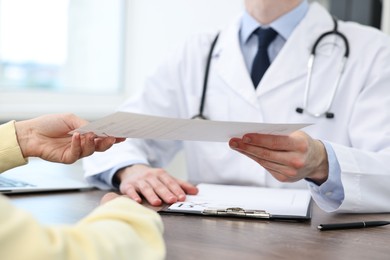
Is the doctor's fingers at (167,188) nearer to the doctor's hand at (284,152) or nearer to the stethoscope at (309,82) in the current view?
the doctor's hand at (284,152)

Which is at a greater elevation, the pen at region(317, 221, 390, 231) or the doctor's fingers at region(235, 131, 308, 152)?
the doctor's fingers at region(235, 131, 308, 152)

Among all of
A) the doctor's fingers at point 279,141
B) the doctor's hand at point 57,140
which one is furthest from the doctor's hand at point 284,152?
the doctor's hand at point 57,140

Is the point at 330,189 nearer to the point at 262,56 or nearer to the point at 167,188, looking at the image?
the point at 167,188

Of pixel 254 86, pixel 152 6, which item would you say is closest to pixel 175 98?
pixel 254 86

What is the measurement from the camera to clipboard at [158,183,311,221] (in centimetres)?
92

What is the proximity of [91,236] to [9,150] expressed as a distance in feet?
1.74

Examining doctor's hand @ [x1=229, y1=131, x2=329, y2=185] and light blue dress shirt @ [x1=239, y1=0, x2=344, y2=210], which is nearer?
doctor's hand @ [x1=229, y1=131, x2=329, y2=185]

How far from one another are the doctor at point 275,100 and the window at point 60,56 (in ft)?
2.53

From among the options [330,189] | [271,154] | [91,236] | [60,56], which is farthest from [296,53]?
[60,56]

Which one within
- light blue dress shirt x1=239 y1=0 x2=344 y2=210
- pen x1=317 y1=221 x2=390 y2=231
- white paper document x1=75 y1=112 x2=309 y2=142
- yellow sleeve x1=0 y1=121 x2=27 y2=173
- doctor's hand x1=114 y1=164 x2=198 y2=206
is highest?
light blue dress shirt x1=239 y1=0 x2=344 y2=210

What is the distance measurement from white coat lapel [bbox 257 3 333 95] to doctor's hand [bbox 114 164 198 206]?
1.32ft

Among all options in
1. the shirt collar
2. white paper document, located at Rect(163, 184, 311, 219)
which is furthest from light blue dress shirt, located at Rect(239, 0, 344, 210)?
white paper document, located at Rect(163, 184, 311, 219)

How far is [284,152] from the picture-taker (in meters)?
0.93

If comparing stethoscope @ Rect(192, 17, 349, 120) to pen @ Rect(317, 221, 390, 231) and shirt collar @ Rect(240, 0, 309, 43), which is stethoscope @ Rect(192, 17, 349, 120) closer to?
shirt collar @ Rect(240, 0, 309, 43)
